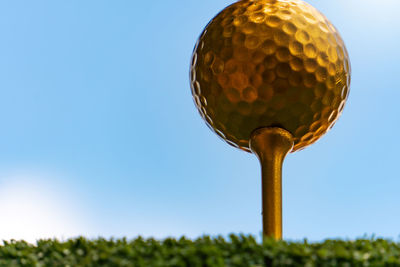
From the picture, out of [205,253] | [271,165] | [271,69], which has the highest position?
[271,69]

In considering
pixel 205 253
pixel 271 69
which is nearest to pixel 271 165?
pixel 271 69

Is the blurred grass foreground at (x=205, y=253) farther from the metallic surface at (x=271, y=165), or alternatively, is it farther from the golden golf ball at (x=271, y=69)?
the golden golf ball at (x=271, y=69)

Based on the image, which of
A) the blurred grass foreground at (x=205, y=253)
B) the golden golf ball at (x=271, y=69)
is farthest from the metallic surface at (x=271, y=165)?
the blurred grass foreground at (x=205, y=253)

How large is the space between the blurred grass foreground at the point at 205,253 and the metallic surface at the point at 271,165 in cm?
124

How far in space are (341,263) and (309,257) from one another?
0.80ft

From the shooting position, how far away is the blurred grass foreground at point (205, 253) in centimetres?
375

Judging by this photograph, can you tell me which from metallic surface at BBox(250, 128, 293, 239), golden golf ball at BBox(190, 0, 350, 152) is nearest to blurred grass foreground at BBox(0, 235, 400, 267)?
metallic surface at BBox(250, 128, 293, 239)

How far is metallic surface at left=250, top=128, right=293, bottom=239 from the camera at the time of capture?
568 centimetres

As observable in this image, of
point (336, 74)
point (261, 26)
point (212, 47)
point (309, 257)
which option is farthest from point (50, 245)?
point (336, 74)

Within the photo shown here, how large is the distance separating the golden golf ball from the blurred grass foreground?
179 cm

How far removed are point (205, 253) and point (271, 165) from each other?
231 cm

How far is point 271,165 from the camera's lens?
19.3 ft

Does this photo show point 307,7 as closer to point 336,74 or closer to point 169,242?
point 336,74

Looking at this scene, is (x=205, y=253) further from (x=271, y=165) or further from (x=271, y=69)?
(x=271, y=69)
